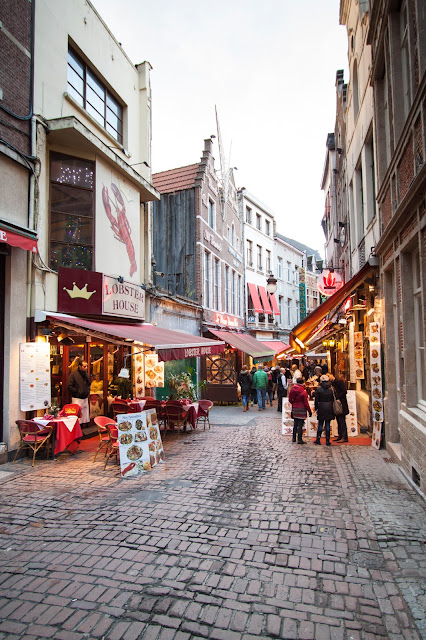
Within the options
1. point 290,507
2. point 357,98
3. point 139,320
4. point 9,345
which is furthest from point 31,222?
point 357,98

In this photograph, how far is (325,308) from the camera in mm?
10328

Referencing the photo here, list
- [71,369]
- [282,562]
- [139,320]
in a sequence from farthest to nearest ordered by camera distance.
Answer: [139,320] < [71,369] < [282,562]

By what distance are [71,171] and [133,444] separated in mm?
6683

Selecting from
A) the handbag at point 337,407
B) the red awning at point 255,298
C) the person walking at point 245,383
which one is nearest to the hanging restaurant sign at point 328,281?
the person walking at point 245,383

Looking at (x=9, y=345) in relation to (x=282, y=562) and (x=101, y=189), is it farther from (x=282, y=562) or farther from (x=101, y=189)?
(x=282, y=562)

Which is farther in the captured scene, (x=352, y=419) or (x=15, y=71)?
(x=352, y=419)

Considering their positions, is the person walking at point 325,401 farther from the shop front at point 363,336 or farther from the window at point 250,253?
the window at point 250,253

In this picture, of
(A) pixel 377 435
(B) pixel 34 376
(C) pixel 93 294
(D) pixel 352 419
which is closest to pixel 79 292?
(C) pixel 93 294

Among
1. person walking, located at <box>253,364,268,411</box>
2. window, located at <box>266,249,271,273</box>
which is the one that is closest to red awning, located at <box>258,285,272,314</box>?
window, located at <box>266,249,271,273</box>

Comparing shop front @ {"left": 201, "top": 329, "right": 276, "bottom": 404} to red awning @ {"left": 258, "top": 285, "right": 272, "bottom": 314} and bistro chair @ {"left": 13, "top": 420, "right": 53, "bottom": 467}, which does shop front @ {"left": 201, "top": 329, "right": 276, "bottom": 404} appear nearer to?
bistro chair @ {"left": 13, "top": 420, "right": 53, "bottom": 467}

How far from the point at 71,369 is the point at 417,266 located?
26.3ft

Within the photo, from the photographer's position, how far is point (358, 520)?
4.90 metres

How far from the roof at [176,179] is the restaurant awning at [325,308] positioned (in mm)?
10564

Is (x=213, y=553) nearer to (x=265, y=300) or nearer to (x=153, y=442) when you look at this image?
(x=153, y=442)
